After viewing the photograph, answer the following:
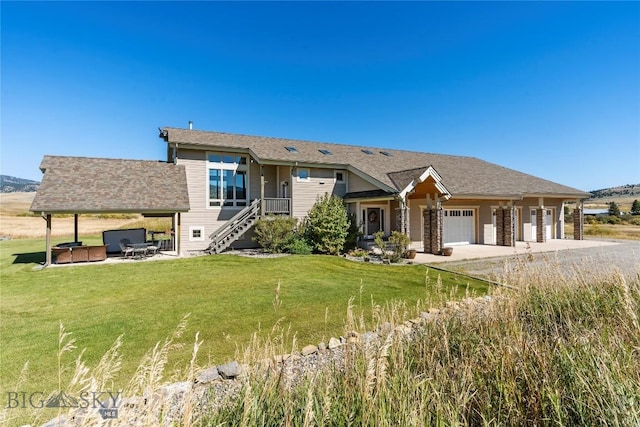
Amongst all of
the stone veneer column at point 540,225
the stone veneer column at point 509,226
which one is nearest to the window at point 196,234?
the stone veneer column at point 509,226

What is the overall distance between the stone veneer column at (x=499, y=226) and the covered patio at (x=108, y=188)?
64.9 feet

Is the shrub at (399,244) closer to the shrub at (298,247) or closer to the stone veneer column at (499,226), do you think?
the shrub at (298,247)

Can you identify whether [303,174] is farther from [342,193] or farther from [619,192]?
[619,192]

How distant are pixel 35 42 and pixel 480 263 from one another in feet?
80.9

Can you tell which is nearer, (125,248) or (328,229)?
(125,248)

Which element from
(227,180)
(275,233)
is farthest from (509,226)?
(227,180)

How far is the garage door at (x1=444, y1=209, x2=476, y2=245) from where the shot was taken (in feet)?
66.0

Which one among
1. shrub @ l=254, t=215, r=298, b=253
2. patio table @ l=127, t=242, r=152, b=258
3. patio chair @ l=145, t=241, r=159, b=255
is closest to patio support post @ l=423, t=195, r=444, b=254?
shrub @ l=254, t=215, r=298, b=253

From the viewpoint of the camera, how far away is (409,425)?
216cm

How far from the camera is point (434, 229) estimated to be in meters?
16.6

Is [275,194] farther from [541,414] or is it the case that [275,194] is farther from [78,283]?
[541,414]

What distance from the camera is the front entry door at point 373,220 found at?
20.4m

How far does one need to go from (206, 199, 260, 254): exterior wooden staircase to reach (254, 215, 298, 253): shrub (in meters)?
0.86

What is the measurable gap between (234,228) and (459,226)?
1530cm
